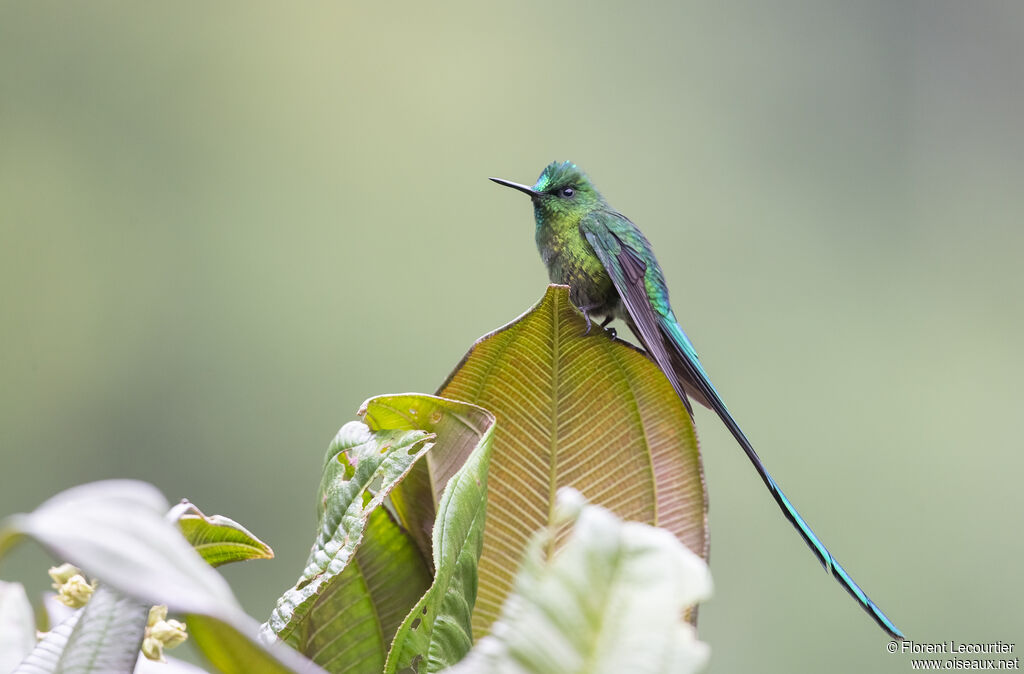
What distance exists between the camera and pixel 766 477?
0.57 meters

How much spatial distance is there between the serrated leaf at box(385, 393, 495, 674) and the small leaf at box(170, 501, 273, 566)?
61mm

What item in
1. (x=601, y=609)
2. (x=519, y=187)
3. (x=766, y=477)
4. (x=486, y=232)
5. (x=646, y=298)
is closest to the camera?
(x=601, y=609)

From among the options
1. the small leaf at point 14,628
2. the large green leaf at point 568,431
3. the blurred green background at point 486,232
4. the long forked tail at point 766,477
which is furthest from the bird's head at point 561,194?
the blurred green background at point 486,232

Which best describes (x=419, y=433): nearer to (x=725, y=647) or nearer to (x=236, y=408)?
(x=725, y=647)

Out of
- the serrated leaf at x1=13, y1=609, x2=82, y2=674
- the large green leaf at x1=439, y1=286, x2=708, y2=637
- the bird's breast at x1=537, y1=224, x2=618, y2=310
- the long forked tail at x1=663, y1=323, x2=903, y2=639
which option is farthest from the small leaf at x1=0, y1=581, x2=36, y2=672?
the bird's breast at x1=537, y1=224, x2=618, y2=310

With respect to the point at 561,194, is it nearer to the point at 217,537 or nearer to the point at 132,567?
the point at 217,537

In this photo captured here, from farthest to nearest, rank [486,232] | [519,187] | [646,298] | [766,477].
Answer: [486,232] → [519,187] → [646,298] → [766,477]

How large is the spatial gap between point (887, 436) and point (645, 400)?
2.88 meters

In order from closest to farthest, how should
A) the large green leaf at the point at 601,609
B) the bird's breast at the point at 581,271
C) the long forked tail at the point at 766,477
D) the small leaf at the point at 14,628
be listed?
1. the large green leaf at the point at 601,609
2. the small leaf at the point at 14,628
3. the long forked tail at the point at 766,477
4. the bird's breast at the point at 581,271

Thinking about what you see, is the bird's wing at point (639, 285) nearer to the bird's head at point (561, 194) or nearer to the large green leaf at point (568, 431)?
the bird's head at point (561, 194)

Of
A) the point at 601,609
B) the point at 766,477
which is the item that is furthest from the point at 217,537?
A: the point at 766,477

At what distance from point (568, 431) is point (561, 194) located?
65cm

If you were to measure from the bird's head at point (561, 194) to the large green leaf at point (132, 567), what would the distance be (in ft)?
2.63

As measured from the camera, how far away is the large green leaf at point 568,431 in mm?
404
